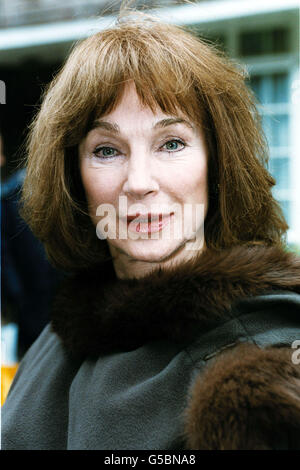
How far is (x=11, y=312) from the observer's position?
3080mm

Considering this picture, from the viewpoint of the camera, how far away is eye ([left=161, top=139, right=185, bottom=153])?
1.37 metres

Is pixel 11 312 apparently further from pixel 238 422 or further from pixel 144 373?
pixel 238 422

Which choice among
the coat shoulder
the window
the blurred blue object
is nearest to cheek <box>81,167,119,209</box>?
the coat shoulder

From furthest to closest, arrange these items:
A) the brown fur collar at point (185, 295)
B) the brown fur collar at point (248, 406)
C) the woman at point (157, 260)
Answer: the brown fur collar at point (185, 295) < the woman at point (157, 260) < the brown fur collar at point (248, 406)

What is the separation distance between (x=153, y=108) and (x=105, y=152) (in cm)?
19

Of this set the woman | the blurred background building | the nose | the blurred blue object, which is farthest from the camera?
the blurred background building

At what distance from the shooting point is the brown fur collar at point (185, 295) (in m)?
1.15

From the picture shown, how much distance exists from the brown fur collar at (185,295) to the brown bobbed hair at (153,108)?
0.23 meters

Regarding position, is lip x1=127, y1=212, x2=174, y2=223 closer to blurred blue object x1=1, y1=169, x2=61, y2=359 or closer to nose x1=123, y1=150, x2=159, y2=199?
nose x1=123, y1=150, x2=159, y2=199

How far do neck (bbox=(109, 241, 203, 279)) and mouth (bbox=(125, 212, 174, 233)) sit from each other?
0.08 m

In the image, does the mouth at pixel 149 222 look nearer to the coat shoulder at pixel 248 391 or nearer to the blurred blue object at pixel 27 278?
the coat shoulder at pixel 248 391

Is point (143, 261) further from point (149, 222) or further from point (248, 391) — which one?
point (248, 391)

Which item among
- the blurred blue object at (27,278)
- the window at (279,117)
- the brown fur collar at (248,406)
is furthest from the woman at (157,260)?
the window at (279,117)

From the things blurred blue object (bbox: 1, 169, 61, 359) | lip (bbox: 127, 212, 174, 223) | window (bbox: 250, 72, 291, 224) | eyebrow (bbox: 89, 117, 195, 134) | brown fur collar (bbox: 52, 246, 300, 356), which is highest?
window (bbox: 250, 72, 291, 224)
